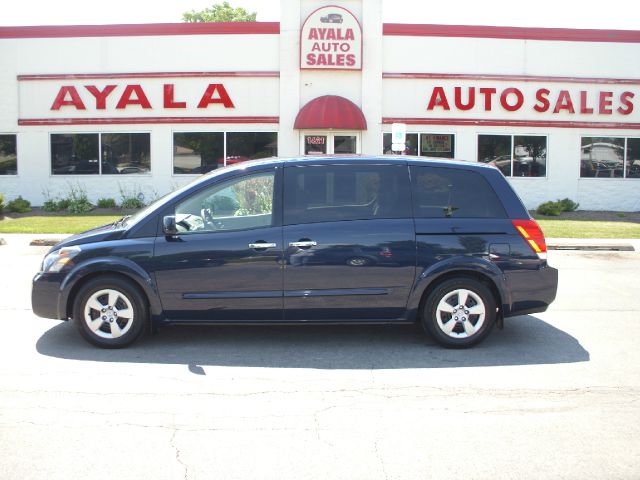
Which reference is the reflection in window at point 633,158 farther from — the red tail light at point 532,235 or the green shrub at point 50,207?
the red tail light at point 532,235

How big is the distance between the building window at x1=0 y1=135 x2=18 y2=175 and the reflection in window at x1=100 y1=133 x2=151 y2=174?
9.23ft

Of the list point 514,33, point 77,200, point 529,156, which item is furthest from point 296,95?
point 529,156

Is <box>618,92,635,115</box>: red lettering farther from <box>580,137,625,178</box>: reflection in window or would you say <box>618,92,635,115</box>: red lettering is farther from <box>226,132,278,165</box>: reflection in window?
<box>226,132,278,165</box>: reflection in window

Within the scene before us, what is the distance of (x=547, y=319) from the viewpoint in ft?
28.1

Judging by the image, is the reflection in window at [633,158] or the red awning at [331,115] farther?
the reflection in window at [633,158]

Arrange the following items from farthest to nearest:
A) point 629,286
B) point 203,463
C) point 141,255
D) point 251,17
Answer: point 251,17 < point 629,286 < point 141,255 < point 203,463

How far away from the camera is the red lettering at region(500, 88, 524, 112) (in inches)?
902

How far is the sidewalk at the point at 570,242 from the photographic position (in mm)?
16016

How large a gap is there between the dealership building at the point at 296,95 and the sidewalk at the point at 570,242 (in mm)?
6609

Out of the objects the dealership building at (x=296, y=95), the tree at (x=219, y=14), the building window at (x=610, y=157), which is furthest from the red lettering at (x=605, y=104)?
the tree at (x=219, y=14)

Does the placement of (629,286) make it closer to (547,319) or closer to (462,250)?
(547,319)

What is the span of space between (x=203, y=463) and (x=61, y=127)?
67.8 ft

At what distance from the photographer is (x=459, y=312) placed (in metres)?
7.06

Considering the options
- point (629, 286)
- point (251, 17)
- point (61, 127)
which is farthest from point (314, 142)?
point (251, 17)
